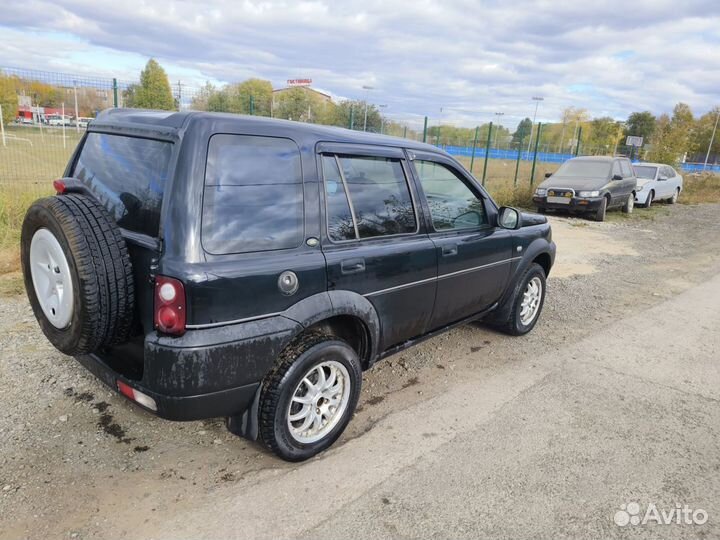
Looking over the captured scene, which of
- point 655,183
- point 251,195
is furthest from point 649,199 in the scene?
point 251,195

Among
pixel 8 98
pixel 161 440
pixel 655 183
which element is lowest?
pixel 161 440

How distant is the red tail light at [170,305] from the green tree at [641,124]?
257 ft

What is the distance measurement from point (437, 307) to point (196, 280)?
1.97 m

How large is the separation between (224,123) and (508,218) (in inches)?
102

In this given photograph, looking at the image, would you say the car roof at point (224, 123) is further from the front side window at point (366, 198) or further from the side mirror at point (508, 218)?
the side mirror at point (508, 218)

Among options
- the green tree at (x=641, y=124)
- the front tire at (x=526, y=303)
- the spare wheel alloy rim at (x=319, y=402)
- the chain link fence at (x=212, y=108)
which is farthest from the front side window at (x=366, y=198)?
the green tree at (x=641, y=124)

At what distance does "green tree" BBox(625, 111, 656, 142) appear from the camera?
70125 mm

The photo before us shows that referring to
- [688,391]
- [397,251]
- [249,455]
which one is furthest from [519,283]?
[249,455]

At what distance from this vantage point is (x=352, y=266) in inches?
119

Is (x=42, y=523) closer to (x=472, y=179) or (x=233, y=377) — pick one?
(x=233, y=377)

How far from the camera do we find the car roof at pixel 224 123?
2.59 m

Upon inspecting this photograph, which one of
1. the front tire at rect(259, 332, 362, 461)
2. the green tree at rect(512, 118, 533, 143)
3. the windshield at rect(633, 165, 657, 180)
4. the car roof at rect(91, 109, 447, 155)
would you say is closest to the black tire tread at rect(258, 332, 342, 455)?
the front tire at rect(259, 332, 362, 461)

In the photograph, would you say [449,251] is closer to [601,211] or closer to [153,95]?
[153,95]

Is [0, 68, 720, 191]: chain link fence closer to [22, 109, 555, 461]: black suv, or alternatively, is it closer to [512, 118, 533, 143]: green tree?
[512, 118, 533, 143]: green tree
